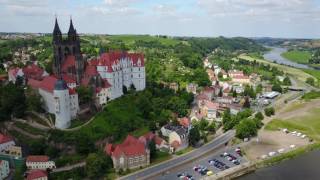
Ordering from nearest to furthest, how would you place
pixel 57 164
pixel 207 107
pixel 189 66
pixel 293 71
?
pixel 57 164
pixel 207 107
pixel 189 66
pixel 293 71

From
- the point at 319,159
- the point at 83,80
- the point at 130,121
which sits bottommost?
the point at 319,159

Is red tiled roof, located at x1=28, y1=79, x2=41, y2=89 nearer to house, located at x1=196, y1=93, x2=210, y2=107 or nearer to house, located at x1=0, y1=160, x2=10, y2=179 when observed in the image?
house, located at x1=0, y1=160, x2=10, y2=179

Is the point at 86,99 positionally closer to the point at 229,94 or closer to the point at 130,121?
the point at 130,121

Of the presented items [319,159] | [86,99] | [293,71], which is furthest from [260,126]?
[293,71]

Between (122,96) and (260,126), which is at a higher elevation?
(122,96)

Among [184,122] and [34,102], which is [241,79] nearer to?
[184,122]

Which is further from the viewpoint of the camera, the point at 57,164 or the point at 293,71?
the point at 293,71
